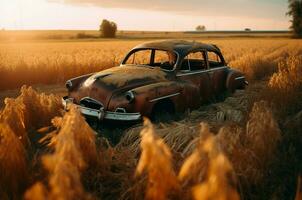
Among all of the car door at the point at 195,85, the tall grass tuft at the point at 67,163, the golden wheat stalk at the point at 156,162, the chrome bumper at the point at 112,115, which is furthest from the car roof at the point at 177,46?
the golden wheat stalk at the point at 156,162

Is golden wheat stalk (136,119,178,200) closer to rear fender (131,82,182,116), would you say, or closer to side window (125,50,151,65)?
rear fender (131,82,182,116)

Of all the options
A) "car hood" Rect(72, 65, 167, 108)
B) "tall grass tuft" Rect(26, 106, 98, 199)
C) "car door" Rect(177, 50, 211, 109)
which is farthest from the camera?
"car door" Rect(177, 50, 211, 109)

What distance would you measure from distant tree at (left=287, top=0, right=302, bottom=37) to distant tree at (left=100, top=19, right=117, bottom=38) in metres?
38.6

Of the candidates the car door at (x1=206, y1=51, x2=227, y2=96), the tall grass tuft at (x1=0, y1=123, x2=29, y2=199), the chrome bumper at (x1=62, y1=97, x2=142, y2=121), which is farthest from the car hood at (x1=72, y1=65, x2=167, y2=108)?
the tall grass tuft at (x1=0, y1=123, x2=29, y2=199)

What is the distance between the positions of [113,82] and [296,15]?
76.0 meters

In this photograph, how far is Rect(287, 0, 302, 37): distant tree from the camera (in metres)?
72.1

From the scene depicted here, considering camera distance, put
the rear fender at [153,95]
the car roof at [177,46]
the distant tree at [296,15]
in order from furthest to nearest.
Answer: the distant tree at [296,15], the car roof at [177,46], the rear fender at [153,95]

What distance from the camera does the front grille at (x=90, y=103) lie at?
6281mm

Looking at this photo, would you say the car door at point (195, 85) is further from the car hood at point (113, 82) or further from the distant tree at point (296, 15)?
the distant tree at point (296, 15)

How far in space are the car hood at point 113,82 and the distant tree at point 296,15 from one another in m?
71.6

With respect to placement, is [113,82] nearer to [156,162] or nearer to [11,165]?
[11,165]

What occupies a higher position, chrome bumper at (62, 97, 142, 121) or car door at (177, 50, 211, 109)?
car door at (177, 50, 211, 109)

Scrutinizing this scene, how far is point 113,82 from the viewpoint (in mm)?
6336

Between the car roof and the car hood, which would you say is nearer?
the car hood
